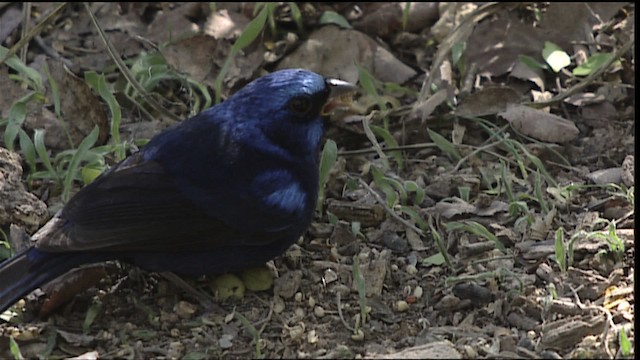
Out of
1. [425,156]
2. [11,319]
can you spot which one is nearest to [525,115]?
[425,156]

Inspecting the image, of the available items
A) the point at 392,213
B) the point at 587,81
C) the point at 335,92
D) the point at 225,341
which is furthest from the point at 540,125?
the point at 225,341

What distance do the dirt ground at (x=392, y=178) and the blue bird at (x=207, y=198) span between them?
0.53 ft

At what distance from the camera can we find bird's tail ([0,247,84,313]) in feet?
13.3

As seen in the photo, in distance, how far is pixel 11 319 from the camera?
165 inches

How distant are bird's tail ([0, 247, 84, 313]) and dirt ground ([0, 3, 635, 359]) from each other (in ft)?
0.42

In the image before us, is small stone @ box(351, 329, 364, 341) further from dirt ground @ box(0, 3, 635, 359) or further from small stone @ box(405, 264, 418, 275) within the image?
small stone @ box(405, 264, 418, 275)

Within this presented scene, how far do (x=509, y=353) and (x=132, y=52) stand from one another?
2.76m

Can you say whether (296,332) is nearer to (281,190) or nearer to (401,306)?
(401,306)

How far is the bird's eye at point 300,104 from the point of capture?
14.4 feet

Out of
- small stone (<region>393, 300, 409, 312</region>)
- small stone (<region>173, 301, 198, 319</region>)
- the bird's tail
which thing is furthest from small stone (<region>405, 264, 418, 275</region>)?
the bird's tail

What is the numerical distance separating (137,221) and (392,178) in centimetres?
124

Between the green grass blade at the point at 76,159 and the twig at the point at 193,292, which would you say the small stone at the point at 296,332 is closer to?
the twig at the point at 193,292

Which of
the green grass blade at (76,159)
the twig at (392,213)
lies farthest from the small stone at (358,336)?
the green grass blade at (76,159)

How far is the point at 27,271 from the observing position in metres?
4.09
